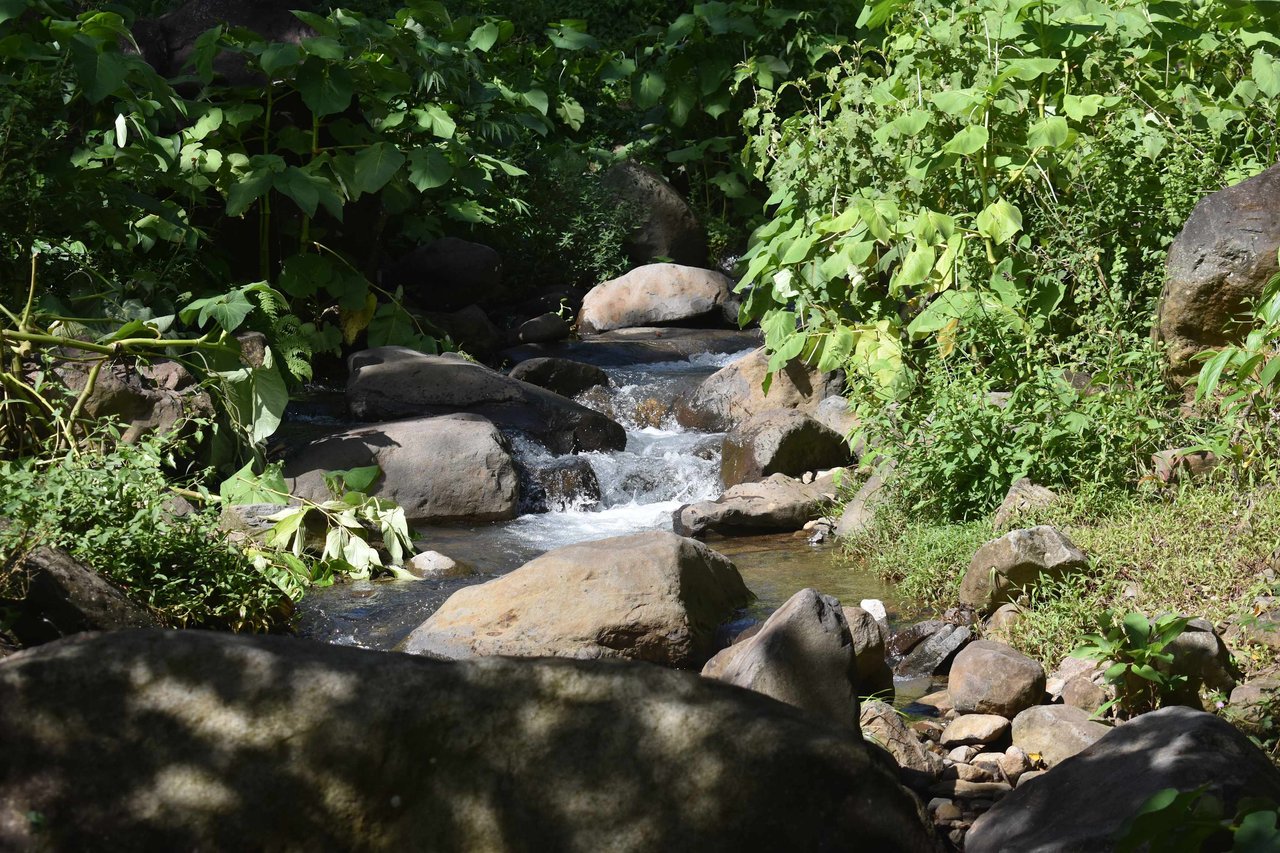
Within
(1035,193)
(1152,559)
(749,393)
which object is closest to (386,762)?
(1152,559)

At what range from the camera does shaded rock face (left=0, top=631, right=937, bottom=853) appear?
2062mm

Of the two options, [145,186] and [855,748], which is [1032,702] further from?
[145,186]

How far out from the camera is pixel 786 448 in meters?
8.09

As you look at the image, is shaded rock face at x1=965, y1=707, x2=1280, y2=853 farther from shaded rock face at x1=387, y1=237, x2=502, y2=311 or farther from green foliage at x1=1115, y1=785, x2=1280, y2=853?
shaded rock face at x1=387, y1=237, x2=502, y2=311

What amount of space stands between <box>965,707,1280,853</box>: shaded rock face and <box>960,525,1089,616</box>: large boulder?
191cm

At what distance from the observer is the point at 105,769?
6.79ft

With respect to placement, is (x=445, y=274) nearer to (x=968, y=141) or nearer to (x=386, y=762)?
(x=968, y=141)

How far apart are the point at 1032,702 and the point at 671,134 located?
12972mm

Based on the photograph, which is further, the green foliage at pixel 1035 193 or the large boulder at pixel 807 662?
the green foliage at pixel 1035 193

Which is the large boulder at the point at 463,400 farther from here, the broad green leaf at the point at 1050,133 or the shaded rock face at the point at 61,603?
the shaded rock face at the point at 61,603

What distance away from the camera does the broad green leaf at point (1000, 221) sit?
605 centimetres

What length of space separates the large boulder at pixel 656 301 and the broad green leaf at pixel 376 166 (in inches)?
167

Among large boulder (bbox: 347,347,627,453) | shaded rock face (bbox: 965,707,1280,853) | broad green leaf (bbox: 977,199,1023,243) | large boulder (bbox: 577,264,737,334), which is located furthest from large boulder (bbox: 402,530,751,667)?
large boulder (bbox: 577,264,737,334)

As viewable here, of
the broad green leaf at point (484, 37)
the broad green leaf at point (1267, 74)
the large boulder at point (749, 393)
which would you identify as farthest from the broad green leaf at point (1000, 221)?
the broad green leaf at point (484, 37)
